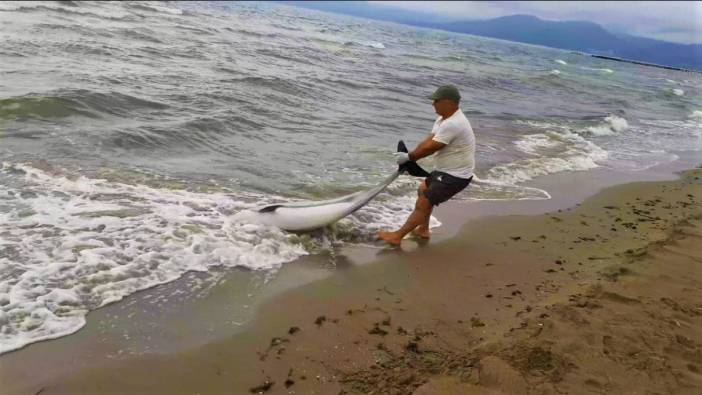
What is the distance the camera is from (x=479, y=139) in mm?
11891

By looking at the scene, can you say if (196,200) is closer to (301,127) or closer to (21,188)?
(21,188)

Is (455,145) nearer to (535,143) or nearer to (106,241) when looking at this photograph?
(106,241)

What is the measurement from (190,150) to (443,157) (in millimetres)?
4177

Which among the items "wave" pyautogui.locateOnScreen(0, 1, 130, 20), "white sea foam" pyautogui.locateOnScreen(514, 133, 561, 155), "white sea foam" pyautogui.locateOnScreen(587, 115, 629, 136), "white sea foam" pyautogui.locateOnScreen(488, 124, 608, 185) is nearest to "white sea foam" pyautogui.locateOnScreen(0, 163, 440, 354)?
"white sea foam" pyautogui.locateOnScreen(488, 124, 608, 185)

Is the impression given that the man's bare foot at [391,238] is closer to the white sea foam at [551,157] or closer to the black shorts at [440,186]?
the black shorts at [440,186]

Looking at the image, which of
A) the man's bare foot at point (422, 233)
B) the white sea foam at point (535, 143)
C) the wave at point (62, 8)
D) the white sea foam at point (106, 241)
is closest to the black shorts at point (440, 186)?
the man's bare foot at point (422, 233)

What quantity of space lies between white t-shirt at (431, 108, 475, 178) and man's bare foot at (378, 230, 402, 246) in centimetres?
90

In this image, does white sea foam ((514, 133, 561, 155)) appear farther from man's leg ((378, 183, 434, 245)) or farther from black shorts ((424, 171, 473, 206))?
man's leg ((378, 183, 434, 245))

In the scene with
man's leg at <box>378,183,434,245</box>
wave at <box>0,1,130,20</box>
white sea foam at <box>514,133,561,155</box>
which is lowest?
man's leg at <box>378,183,434,245</box>

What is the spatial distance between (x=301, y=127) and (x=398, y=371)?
773 centimetres

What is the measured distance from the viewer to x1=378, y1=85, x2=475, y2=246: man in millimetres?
5535

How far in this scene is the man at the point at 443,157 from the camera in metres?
5.54

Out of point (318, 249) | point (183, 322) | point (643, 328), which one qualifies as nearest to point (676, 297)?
point (643, 328)

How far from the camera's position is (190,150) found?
8.08 m
